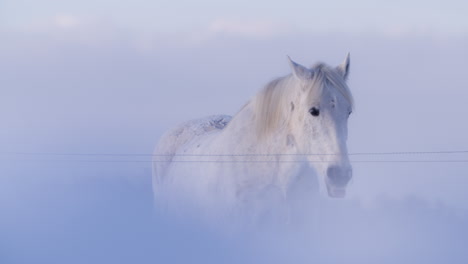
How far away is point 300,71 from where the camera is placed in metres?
4.64

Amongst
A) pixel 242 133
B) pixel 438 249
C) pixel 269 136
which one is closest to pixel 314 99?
pixel 269 136

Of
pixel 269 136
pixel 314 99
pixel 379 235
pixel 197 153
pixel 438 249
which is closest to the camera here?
pixel 314 99

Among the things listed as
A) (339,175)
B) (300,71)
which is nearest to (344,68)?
(300,71)

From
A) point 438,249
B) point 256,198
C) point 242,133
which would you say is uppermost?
point 242,133

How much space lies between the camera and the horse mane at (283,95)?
4520 mm

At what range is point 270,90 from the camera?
504cm

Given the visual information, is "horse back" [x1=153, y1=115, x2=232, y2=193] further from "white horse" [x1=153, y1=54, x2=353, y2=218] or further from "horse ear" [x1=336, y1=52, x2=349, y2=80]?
"horse ear" [x1=336, y1=52, x2=349, y2=80]

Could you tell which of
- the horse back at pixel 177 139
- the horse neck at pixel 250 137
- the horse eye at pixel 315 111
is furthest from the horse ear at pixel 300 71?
the horse back at pixel 177 139

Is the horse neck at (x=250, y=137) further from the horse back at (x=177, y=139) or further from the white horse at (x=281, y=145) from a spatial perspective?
the horse back at (x=177, y=139)

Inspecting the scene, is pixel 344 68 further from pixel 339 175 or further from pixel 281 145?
pixel 339 175

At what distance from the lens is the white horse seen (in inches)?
171

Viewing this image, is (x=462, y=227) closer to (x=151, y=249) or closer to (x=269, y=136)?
(x=269, y=136)

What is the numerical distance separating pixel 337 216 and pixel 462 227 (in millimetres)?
1257

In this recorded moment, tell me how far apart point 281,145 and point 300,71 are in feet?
2.07
